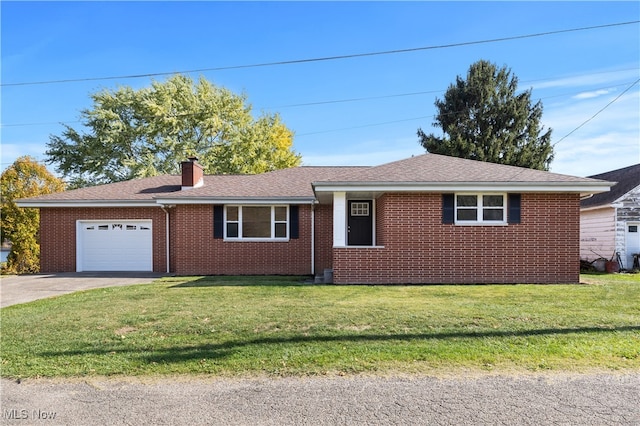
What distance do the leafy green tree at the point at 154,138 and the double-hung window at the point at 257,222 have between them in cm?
1796

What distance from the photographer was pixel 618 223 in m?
17.5

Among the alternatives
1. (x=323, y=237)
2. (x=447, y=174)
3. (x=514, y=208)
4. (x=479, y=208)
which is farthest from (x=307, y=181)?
(x=514, y=208)

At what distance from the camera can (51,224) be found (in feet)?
53.1

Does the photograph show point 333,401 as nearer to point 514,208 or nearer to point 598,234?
point 514,208

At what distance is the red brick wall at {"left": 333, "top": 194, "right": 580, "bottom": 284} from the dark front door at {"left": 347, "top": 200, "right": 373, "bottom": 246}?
2.49 meters

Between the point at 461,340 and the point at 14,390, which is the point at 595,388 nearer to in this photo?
the point at 461,340

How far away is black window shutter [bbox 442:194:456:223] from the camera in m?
11.6

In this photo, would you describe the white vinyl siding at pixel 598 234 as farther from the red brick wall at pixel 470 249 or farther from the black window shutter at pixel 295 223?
the black window shutter at pixel 295 223

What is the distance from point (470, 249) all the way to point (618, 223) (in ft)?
32.8

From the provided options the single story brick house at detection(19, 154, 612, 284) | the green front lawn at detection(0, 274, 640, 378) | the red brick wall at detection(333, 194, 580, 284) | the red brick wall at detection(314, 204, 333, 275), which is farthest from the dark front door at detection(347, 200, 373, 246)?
the green front lawn at detection(0, 274, 640, 378)

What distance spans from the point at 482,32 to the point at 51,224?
16.1 metres

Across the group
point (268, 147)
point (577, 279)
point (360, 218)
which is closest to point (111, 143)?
point (268, 147)

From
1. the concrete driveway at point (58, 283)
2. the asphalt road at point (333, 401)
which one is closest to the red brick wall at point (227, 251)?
the concrete driveway at point (58, 283)

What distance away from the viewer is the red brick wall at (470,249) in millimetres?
11523
